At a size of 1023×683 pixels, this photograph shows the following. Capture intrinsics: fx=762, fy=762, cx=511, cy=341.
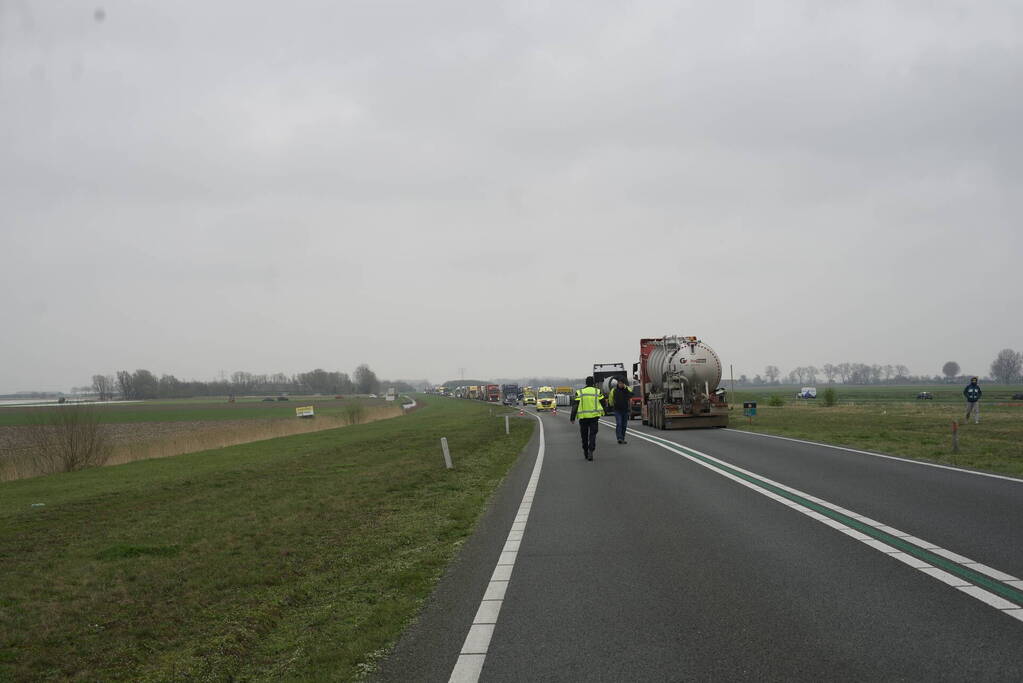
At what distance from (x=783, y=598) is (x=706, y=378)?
2529cm

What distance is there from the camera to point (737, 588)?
19.6ft

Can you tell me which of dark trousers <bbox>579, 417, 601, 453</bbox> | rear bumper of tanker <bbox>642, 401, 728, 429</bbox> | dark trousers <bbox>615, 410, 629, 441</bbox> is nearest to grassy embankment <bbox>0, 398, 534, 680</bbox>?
dark trousers <bbox>579, 417, 601, 453</bbox>

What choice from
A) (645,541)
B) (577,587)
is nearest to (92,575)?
(577,587)

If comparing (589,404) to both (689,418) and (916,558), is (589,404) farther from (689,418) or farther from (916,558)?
(689,418)

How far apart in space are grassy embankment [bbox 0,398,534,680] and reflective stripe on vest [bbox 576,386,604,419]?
2682 millimetres

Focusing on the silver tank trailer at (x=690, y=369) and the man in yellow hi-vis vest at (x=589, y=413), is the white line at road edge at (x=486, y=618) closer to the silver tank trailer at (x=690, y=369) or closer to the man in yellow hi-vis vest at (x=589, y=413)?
the man in yellow hi-vis vest at (x=589, y=413)

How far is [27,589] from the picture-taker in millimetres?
7402

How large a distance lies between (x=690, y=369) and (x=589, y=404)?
1303 cm

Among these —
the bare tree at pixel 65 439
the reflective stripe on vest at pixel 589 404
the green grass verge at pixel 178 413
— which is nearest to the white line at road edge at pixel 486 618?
the reflective stripe on vest at pixel 589 404

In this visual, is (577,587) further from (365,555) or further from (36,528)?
(36,528)

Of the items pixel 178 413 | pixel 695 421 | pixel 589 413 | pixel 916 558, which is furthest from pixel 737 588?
pixel 178 413

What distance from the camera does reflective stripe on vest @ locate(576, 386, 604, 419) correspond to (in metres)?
18.1

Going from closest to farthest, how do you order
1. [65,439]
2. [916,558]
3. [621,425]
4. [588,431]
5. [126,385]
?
1. [916,558]
2. [588,431]
3. [621,425]
4. [65,439]
5. [126,385]

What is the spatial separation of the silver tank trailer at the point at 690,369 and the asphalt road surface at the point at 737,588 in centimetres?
1818
